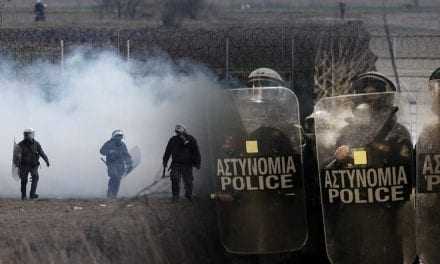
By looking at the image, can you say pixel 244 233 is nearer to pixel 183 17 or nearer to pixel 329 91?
pixel 329 91

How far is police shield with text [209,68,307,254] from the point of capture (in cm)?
830

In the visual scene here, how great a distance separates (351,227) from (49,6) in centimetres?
2809

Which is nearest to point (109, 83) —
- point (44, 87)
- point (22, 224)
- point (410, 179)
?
point (44, 87)

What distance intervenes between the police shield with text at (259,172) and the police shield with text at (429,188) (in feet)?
2.77

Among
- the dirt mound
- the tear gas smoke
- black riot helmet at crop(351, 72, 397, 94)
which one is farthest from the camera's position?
the tear gas smoke

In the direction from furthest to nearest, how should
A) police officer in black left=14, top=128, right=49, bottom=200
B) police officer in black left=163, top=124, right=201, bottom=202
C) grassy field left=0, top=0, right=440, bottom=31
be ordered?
grassy field left=0, top=0, right=440, bottom=31
police officer in black left=14, top=128, right=49, bottom=200
police officer in black left=163, top=124, right=201, bottom=202

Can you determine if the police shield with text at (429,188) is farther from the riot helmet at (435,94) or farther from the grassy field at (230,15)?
the grassy field at (230,15)

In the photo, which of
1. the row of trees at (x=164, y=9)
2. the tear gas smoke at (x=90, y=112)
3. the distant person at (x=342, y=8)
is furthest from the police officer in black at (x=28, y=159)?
the distant person at (x=342, y=8)

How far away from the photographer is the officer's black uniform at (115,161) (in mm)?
17391

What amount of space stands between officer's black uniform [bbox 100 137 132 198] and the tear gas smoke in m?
0.53

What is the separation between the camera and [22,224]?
1143 centimetres

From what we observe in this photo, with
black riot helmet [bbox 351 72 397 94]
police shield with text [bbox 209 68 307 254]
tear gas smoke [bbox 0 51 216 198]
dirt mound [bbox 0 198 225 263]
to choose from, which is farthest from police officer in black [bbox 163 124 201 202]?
police shield with text [bbox 209 68 307 254]

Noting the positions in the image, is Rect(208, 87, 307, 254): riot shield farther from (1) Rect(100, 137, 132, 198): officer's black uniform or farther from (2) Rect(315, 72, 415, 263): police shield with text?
(1) Rect(100, 137, 132, 198): officer's black uniform

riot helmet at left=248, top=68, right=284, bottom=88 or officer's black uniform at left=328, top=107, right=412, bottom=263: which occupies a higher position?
riot helmet at left=248, top=68, right=284, bottom=88
